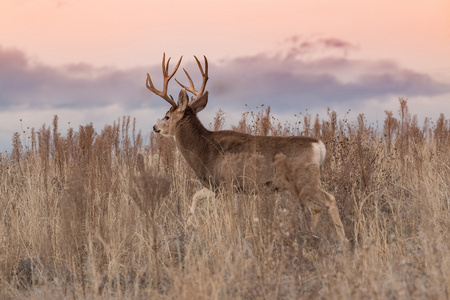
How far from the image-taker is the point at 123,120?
8.73 metres

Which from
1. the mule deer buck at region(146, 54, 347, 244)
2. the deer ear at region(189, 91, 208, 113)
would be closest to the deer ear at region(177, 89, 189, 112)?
the mule deer buck at region(146, 54, 347, 244)

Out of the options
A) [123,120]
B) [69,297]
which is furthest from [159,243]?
[123,120]

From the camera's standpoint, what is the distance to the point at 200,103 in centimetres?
733

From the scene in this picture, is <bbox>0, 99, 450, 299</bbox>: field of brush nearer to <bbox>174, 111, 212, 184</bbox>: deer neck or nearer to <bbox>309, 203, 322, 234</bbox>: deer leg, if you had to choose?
<bbox>309, 203, 322, 234</bbox>: deer leg

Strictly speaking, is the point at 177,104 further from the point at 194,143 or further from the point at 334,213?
the point at 334,213

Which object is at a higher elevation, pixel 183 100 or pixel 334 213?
pixel 183 100

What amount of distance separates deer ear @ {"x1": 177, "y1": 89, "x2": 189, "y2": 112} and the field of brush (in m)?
1.14

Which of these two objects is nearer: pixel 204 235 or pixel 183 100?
pixel 204 235

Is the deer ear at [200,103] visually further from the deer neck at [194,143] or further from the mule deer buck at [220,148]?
the deer neck at [194,143]

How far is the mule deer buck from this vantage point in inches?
225

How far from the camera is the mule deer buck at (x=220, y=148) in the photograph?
5715 mm

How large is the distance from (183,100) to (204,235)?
2305 mm

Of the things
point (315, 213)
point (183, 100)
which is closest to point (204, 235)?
point (315, 213)

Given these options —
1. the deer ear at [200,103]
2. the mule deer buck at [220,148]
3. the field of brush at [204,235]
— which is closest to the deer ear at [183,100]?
the mule deer buck at [220,148]
